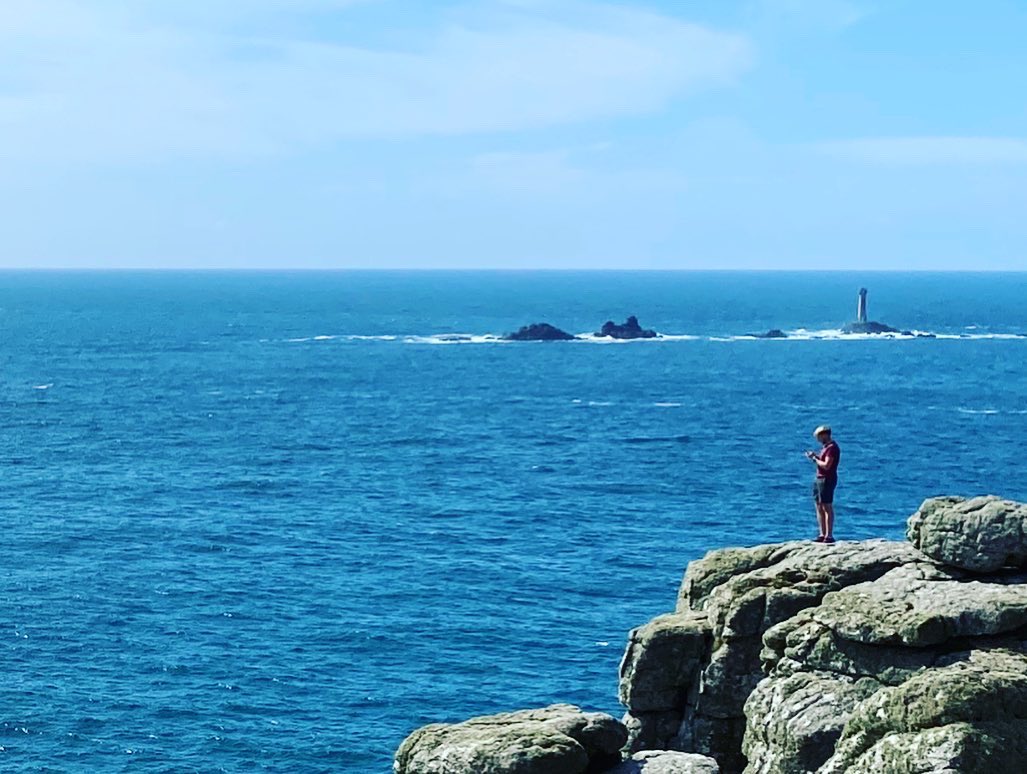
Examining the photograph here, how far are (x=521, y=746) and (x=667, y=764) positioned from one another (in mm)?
2621

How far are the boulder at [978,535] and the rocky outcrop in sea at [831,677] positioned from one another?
0.03 meters

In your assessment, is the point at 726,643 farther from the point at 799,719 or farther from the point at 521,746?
the point at 521,746

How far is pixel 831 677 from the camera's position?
25156 millimetres

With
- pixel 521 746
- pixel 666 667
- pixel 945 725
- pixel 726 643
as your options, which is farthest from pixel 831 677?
pixel 521 746

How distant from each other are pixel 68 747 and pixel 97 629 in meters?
15.0

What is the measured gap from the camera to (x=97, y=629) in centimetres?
6712

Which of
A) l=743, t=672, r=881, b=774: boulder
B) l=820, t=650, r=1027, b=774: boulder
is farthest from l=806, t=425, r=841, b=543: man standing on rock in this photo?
l=820, t=650, r=1027, b=774: boulder

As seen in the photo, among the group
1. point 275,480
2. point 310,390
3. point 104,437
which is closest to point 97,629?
point 275,480

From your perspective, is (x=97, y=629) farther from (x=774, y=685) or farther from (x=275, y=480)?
(x=774, y=685)

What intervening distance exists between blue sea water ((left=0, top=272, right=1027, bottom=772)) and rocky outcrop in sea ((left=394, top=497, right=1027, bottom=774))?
83.1ft

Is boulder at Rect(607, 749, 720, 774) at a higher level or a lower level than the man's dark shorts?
lower

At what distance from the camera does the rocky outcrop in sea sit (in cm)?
2161

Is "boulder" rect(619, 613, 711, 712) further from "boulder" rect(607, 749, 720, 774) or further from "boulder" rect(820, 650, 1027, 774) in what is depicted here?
"boulder" rect(820, 650, 1027, 774)

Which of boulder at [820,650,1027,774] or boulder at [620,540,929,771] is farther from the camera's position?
boulder at [620,540,929,771]
